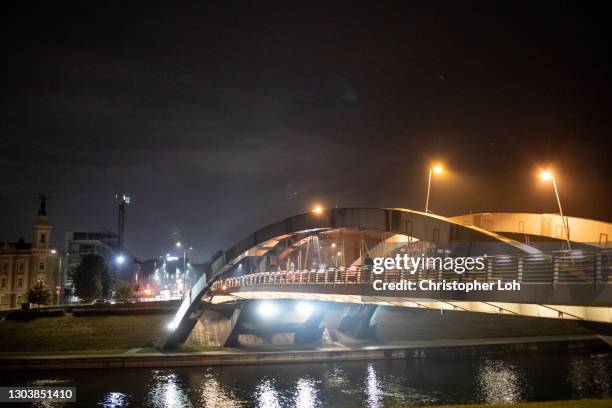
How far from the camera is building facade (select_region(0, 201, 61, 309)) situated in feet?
341

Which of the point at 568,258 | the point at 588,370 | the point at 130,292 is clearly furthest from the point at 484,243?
the point at 130,292

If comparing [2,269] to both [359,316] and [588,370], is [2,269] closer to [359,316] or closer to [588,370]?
[359,316]

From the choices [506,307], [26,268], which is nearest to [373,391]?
[506,307]

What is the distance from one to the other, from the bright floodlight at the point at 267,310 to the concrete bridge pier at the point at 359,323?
532cm

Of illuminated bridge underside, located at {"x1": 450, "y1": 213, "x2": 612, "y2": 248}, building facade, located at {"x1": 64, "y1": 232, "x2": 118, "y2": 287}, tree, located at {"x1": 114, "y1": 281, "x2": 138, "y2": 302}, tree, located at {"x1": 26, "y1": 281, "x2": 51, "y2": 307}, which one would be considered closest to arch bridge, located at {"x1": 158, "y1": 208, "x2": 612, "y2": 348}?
illuminated bridge underside, located at {"x1": 450, "y1": 213, "x2": 612, "y2": 248}

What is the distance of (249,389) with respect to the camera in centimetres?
3300

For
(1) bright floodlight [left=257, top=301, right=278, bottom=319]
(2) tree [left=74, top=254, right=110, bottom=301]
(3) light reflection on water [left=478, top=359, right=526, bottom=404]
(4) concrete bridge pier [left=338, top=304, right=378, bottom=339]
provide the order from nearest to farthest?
(3) light reflection on water [left=478, top=359, right=526, bottom=404] < (4) concrete bridge pier [left=338, top=304, right=378, bottom=339] < (1) bright floodlight [left=257, top=301, right=278, bottom=319] < (2) tree [left=74, top=254, right=110, bottom=301]

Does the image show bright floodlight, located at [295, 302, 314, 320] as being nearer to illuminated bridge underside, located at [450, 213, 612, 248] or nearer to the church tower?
illuminated bridge underside, located at [450, 213, 612, 248]

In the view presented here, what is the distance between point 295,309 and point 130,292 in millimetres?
43938

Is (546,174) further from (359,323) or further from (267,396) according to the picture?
(359,323)

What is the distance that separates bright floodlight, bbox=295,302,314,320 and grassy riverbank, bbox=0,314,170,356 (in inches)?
410

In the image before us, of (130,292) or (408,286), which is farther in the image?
(130,292)

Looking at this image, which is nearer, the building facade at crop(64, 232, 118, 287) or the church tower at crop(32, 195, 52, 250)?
the church tower at crop(32, 195, 52, 250)

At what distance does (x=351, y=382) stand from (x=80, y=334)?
1042 inches
